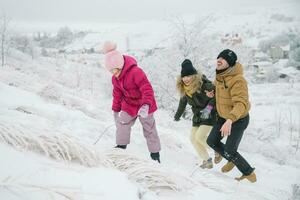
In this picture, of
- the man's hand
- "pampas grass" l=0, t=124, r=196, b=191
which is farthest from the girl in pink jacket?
"pampas grass" l=0, t=124, r=196, b=191

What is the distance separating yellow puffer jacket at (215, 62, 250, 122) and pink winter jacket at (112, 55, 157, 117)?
87 centimetres

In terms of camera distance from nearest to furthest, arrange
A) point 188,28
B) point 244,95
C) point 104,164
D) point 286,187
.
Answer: point 104,164 < point 244,95 < point 286,187 < point 188,28

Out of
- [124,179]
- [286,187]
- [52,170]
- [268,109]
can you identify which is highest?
[52,170]

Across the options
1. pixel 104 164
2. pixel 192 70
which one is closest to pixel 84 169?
pixel 104 164

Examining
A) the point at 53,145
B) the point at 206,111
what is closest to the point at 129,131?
the point at 206,111

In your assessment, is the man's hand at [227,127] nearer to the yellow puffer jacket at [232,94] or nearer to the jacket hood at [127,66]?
the yellow puffer jacket at [232,94]

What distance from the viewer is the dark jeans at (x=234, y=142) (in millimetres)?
4562

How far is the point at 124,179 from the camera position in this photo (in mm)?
2326

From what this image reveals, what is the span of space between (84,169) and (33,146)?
1.24 ft

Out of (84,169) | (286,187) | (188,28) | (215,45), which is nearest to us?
(84,169)

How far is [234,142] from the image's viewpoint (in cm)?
458

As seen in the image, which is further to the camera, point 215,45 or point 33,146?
point 215,45

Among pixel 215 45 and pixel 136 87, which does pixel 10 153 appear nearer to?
pixel 136 87

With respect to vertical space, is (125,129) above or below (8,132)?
below
